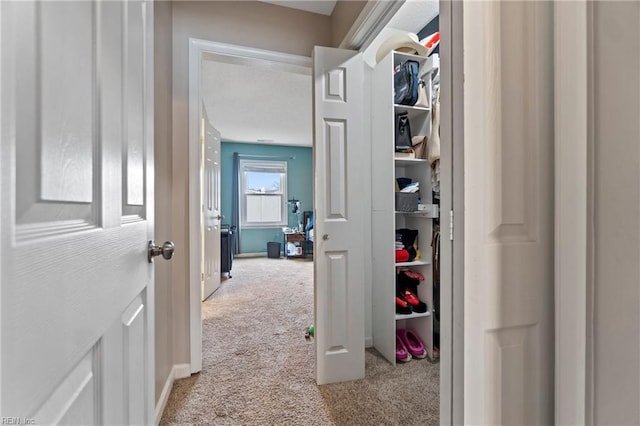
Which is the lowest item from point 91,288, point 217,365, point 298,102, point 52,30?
point 217,365

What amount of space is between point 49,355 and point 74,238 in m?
0.17

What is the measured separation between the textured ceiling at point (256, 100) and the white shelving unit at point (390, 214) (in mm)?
647

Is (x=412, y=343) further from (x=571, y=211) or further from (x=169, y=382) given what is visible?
(x=571, y=211)

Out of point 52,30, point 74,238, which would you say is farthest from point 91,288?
point 52,30

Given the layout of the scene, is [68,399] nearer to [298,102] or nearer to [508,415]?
[508,415]

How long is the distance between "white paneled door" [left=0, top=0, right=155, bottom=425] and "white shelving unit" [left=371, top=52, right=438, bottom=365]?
62.3 inches

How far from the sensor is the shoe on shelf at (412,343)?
6.63 ft

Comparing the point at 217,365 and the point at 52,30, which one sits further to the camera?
the point at 217,365

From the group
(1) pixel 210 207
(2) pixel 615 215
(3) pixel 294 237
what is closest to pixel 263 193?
(3) pixel 294 237

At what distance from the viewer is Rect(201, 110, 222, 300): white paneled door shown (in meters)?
3.26

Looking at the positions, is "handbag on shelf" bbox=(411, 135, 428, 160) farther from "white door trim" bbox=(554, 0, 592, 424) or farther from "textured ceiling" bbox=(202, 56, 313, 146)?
"white door trim" bbox=(554, 0, 592, 424)

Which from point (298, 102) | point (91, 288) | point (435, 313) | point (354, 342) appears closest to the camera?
point (91, 288)

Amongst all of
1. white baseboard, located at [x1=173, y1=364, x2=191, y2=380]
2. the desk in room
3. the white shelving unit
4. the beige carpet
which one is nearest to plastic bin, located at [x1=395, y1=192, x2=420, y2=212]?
the white shelving unit

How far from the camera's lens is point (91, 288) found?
48 centimetres
